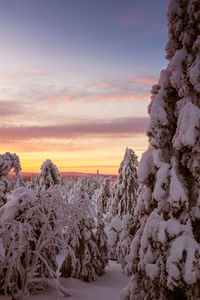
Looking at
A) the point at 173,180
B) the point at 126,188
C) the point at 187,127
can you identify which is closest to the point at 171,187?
the point at 173,180

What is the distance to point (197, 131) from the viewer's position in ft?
25.1

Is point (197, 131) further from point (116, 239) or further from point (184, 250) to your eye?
point (116, 239)

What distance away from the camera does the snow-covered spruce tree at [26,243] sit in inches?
387

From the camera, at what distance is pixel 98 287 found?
14094 millimetres

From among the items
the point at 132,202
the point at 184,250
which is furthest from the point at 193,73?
the point at 132,202

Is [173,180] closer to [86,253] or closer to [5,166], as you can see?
[86,253]

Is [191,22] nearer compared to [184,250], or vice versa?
[184,250]

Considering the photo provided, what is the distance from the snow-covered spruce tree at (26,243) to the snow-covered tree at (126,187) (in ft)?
53.6

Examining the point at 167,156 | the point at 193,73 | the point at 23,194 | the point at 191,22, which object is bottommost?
the point at 23,194

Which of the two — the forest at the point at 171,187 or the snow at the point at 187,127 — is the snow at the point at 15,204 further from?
the snow at the point at 187,127

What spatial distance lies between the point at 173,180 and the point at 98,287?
28.7 feet

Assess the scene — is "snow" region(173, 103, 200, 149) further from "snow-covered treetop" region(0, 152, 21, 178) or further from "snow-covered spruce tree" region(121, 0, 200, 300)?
"snow-covered treetop" region(0, 152, 21, 178)

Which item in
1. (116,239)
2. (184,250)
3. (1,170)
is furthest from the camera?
(116,239)

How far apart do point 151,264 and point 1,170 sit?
1577 cm
